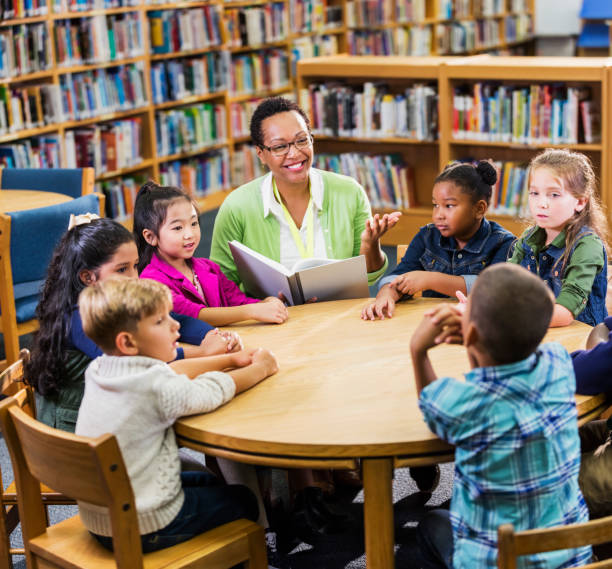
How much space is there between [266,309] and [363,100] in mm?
3632

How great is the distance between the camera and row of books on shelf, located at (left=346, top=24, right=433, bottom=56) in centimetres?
786

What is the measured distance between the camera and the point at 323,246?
9.34 ft

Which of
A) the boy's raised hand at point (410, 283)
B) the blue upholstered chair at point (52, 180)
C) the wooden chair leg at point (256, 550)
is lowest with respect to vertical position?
the wooden chair leg at point (256, 550)

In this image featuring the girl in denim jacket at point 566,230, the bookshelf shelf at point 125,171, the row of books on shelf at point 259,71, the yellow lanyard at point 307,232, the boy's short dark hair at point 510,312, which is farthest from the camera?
the row of books on shelf at point 259,71

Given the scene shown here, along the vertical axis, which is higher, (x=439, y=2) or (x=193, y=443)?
(x=439, y=2)

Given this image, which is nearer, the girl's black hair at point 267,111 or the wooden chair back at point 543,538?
the wooden chair back at point 543,538

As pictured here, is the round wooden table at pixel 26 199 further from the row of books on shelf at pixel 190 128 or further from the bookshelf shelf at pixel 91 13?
the row of books on shelf at pixel 190 128

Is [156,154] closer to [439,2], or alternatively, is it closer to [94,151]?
[94,151]

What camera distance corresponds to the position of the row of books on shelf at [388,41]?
786 cm

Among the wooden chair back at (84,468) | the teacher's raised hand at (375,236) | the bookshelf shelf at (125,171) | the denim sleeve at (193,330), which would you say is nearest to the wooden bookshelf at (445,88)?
the bookshelf shelf at (125,171)

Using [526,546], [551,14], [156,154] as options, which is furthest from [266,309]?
[551,14]

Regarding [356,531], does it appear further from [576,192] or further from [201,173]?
[201,173]

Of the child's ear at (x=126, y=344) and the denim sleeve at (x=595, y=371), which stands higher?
the child's ear at (x=126, y=344)

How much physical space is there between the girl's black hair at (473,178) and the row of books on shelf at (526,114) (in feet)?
8.63
